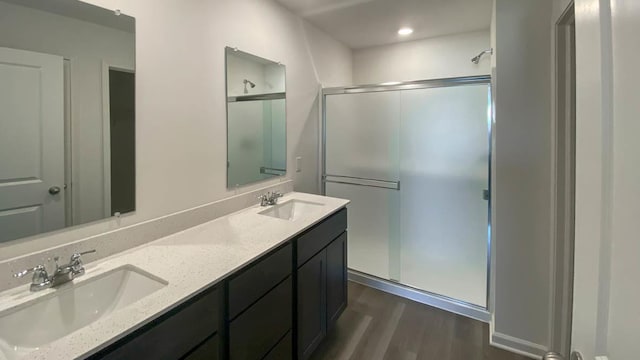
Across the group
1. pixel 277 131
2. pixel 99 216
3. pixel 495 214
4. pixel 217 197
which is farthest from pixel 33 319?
pixel 495 214

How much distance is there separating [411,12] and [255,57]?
1.43 metres

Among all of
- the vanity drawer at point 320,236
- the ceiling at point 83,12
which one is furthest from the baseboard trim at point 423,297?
the ceiling at point 83,12

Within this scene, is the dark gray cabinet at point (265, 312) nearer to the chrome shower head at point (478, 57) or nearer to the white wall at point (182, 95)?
the white wall at point (182, 95)

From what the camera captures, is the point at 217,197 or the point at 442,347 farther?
the point at 442,347

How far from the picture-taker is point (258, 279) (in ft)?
4.50

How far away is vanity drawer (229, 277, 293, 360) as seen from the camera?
1.26 metres

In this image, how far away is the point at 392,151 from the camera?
2814mm

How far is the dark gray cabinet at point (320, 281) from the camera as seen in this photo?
1708 mm

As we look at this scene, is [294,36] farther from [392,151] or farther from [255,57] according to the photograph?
[392,151]

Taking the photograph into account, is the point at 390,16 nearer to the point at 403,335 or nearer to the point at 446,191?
the point at 446,191

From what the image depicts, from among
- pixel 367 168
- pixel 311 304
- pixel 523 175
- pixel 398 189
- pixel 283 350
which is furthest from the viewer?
pixel 367 168

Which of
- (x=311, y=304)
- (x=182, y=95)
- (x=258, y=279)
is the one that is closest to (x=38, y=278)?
(x=258, y=279)

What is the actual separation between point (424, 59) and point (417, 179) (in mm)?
1588

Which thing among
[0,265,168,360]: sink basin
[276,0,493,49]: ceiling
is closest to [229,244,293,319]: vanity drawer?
[0,265,168,360]: sink basin
